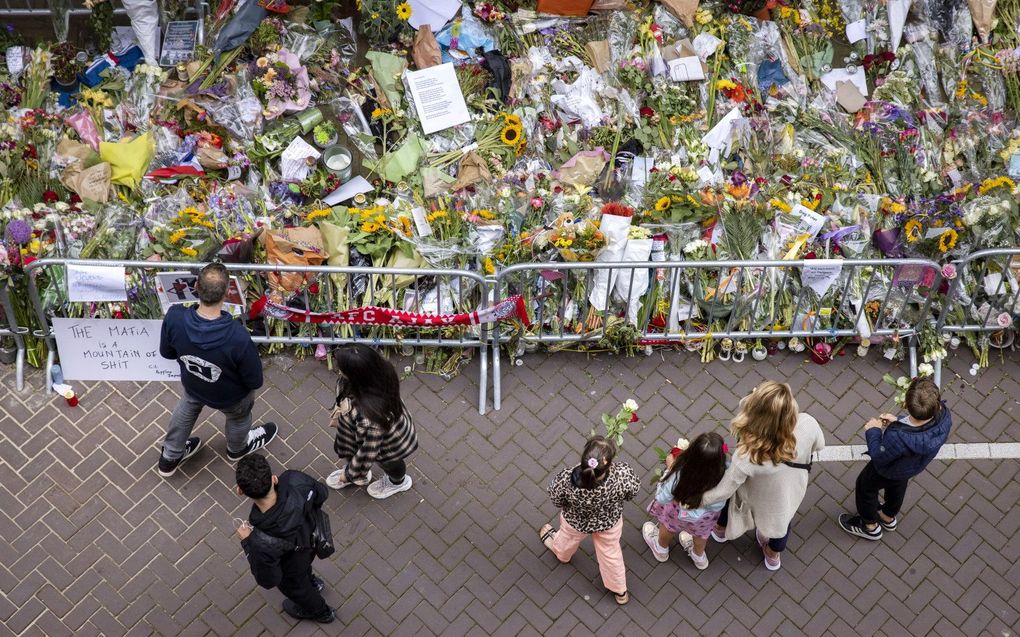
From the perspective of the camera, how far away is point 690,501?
5.59m

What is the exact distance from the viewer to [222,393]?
591cm

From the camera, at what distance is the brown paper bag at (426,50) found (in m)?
8.09

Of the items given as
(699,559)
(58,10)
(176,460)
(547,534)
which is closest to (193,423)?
(176,460)

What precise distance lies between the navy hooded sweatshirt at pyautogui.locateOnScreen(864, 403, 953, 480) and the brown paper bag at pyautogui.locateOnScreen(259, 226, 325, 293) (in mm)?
4030

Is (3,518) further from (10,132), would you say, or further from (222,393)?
(10,132)

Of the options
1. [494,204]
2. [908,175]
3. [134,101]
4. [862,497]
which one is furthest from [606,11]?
[862,497]

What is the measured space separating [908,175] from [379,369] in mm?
4826

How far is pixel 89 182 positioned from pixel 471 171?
A: 9.72 feet

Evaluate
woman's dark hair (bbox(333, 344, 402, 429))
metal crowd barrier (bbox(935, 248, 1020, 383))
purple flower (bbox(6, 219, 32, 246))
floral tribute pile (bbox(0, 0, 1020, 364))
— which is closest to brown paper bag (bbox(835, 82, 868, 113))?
floral tribute pile (bbox(0, 0, 1020, 364))

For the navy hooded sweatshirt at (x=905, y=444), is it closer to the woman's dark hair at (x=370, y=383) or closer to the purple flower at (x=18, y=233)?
the woman's dark hair at (x=370, y=383)

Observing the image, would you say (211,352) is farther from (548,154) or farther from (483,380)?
(548,154)

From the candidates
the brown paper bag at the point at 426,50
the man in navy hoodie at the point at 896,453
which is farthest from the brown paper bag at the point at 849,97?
the brown paper bag at the point at 426,50

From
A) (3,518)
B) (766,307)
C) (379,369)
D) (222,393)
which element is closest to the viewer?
(379,369)

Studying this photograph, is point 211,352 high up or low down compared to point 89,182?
down
